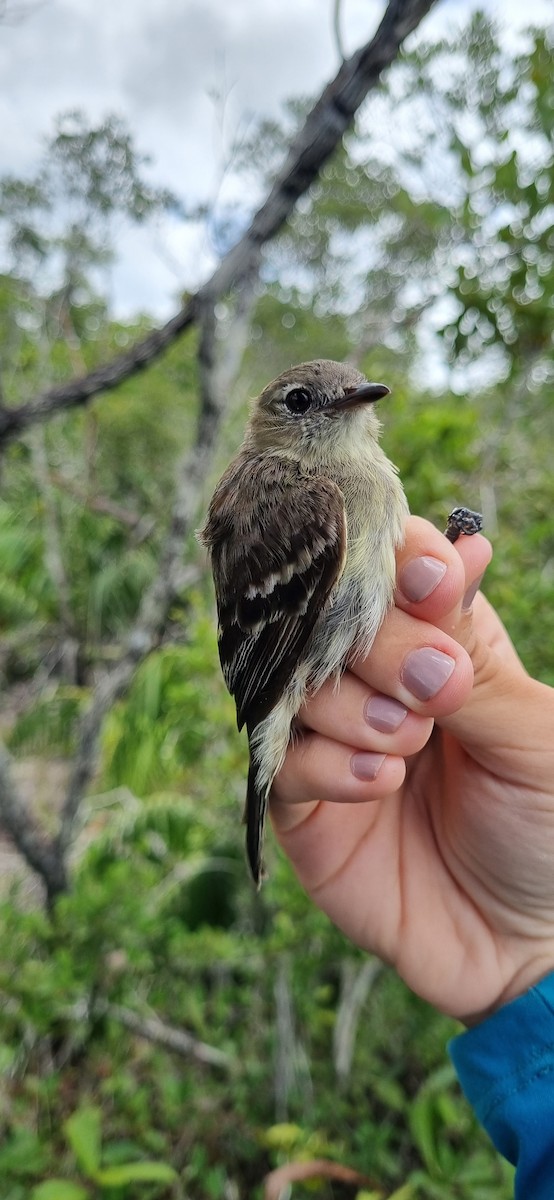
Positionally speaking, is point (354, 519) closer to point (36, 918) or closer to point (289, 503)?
point (289, 503)

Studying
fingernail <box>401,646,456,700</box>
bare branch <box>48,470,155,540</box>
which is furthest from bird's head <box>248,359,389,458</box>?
bare branch <box>48,470,155,540</box>

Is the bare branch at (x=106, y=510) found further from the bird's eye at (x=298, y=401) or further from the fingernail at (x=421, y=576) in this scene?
the fingernail at (x=421, y=576)

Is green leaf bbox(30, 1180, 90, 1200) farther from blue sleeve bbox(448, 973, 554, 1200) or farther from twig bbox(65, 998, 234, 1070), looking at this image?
blue sleeve bbox(448, 973, 554, 1200)

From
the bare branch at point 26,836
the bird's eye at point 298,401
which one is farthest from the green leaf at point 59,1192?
the bird's eye at point 298,401

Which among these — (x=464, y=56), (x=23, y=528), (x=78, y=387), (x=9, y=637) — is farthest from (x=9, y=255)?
(x=78, y=387)

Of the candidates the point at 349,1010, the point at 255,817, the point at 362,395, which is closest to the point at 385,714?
the point at 255,817

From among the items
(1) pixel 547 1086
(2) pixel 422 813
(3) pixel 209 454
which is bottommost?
(1) pixel 547 1086
